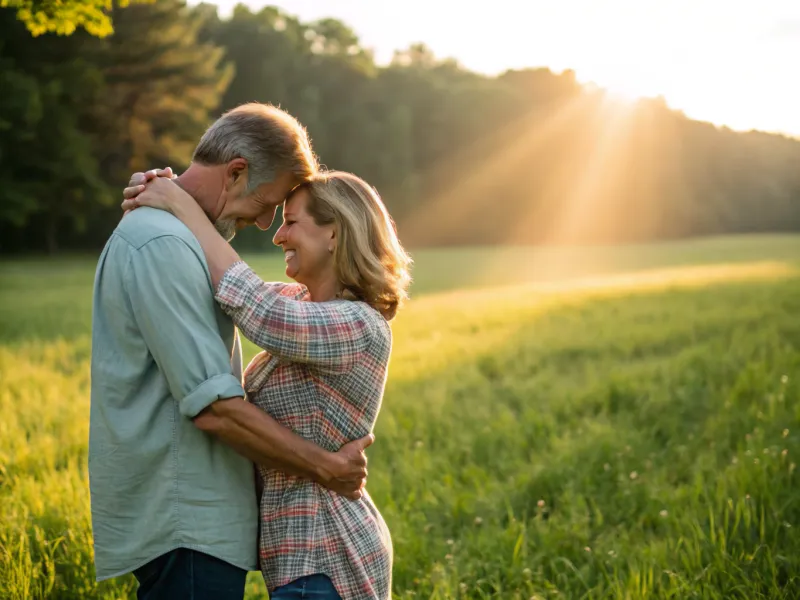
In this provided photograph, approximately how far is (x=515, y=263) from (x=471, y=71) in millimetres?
58948

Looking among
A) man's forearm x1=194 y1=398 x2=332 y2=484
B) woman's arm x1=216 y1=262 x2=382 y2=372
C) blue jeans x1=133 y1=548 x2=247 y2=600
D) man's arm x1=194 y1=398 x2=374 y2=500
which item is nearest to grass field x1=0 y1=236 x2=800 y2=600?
blue jeans x1=133 y1=548 x2=247 y2=600

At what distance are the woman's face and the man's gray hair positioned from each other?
0.13 m

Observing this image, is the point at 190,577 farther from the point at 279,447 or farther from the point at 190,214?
the point at 190,214

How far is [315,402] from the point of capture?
2641 millimetres

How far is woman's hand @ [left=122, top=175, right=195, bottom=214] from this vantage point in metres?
2.57

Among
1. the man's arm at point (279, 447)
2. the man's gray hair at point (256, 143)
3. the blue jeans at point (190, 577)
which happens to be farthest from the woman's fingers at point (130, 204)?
the blue jeans at point (190, 577)

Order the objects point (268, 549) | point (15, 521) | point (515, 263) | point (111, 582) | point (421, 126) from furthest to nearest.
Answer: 1. point (421, 126)
2. point (515, 263)
3. point (15, 521)
4. point (111, 582)
5. point (268, 549)

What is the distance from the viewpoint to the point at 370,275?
2.71 meters

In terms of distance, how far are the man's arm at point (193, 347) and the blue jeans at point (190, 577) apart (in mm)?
360

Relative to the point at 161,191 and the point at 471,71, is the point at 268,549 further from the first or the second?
the point at 471,71

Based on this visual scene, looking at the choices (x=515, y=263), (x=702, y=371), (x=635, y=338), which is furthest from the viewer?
(x=515, y=263)

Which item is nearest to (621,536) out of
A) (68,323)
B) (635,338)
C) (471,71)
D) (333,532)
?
(333,532)

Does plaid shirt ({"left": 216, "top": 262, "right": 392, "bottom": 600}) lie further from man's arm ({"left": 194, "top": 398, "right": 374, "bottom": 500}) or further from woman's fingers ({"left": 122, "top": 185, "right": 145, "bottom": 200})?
woman's fingers ({"left": 122, "top": 185, "right": 145, "bottom": 200})

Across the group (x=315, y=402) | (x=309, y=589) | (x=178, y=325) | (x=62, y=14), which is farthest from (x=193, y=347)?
(x=62, y=14)
